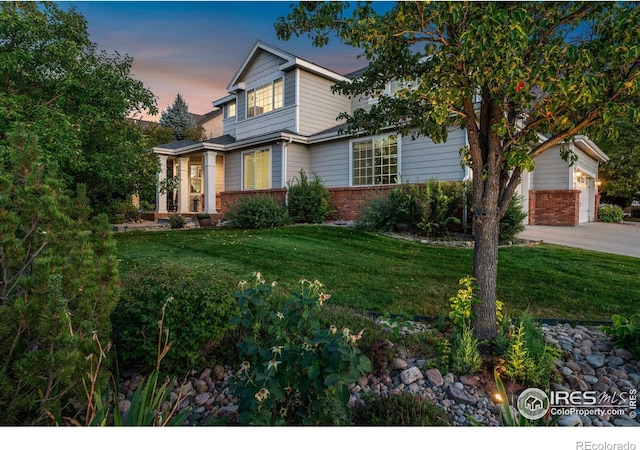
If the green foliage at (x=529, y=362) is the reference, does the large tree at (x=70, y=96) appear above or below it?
above

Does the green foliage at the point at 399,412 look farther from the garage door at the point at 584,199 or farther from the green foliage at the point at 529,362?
the garage door at the point at 584,199

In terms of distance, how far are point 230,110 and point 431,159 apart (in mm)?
9083

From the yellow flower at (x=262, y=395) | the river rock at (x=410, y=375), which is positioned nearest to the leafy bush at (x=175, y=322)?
the yellow flower at (x=262, y=395)

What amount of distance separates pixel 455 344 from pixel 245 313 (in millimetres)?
1443

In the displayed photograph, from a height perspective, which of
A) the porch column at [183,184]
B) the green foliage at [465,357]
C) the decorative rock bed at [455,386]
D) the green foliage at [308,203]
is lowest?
the decorative rock bed at [455,386]

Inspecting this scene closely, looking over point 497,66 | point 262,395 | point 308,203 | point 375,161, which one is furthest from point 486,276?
point 375,161

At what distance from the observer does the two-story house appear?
978cm

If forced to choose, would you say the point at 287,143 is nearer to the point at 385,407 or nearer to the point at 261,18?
the point at 261,18

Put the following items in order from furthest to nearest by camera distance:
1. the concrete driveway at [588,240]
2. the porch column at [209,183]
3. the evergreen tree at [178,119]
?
the evergreen tree at [178,119], the porch column at [209,183], the concrete driveway at [588,240]

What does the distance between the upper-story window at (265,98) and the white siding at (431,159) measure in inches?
191

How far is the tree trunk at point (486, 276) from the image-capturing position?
2.54m

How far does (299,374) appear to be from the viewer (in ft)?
5.13
